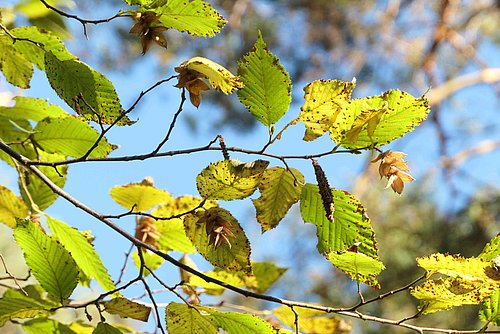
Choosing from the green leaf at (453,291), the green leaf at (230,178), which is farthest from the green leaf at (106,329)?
the green leaf at (453,291)

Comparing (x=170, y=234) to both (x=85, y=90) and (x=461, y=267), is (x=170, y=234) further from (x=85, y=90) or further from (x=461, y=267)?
(x=461, y=267)

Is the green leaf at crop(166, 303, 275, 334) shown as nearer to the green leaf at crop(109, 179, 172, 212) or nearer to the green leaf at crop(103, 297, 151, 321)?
the green leaf at crop(103, 297, 151, 321)

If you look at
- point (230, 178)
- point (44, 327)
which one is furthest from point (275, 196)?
point (44, 327)

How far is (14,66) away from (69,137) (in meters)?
0.10

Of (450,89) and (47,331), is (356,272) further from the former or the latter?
(450,89)

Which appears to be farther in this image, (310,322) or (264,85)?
(310,322)

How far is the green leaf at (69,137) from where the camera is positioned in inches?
23.6

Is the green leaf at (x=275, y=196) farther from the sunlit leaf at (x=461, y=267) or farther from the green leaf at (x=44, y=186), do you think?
the green leaf at (x=44, y=186)

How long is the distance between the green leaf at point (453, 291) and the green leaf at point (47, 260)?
0.27 meters

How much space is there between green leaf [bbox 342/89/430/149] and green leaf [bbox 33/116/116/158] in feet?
0.73

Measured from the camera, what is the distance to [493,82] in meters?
3.75

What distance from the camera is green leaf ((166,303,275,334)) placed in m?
0.51

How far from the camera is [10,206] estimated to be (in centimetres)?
68

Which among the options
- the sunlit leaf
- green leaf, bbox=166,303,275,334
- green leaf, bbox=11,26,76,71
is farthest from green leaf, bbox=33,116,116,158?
the sunlit leaf
